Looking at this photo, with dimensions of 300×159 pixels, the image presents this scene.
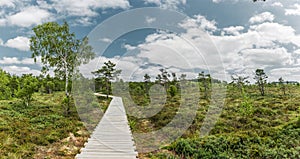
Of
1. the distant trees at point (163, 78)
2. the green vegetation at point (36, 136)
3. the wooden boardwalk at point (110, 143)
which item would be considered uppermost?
the distant trees at point (163, 78)

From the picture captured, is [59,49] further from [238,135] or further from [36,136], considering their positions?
[238,135]

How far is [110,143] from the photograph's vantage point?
30.8 feet

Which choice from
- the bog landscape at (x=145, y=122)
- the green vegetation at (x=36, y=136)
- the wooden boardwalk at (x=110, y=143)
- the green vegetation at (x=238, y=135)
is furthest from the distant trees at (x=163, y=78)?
the green vegetation at (x=36, y=136)

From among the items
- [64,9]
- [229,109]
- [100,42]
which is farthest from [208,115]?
[64,9]

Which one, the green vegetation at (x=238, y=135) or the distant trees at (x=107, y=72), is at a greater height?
the distant trees at (x=107, y=72)

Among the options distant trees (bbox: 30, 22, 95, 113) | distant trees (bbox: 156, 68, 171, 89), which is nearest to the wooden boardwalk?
distant trees (bbox: 30, 22, 95, 113)

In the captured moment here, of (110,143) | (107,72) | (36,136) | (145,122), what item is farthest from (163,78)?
(36,136)

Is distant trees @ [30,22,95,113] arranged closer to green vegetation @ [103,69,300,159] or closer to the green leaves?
the green leaves

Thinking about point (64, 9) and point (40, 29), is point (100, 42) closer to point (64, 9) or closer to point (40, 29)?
point (40, 29)

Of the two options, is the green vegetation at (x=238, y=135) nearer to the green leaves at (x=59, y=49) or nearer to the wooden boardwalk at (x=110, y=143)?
the wooden boardwalk at (x=110, y=143)

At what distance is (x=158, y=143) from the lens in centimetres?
966

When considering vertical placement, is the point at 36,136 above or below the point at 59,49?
below

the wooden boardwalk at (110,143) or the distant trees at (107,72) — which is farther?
the distant trees at (107,72)

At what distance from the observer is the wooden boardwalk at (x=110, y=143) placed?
7871mm
